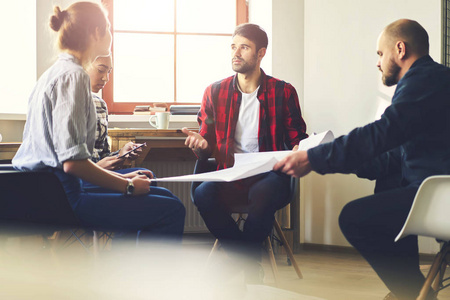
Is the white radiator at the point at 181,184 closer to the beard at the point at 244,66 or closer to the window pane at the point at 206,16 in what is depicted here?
the window pane at the point at 206,16

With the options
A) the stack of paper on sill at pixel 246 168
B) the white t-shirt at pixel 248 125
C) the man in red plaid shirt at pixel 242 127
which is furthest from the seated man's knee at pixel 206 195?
the stack of paper on sill at pixel 246 168

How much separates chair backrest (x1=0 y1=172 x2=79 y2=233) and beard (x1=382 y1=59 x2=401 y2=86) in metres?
1.13

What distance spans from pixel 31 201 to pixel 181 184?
7.40 feet

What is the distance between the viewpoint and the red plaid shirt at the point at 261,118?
2316mm

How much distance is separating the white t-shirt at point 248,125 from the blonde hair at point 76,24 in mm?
1057

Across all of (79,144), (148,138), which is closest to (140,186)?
(79,144)

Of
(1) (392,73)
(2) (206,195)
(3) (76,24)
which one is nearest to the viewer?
(3) (76,24)

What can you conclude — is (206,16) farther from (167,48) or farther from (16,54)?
(16,54)

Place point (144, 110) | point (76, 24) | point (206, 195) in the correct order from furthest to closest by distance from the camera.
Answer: point (144, 110) → point (206, 195) → point (76, 24)

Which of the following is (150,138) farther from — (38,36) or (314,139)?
(314,139)

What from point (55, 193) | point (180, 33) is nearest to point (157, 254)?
point (55, 193)

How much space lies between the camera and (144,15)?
357 centimetres

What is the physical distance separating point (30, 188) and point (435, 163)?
1.14 m

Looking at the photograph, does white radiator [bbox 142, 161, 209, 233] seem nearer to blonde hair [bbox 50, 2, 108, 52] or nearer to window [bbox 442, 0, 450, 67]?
window [bbox 442, 0, 450, 67]
